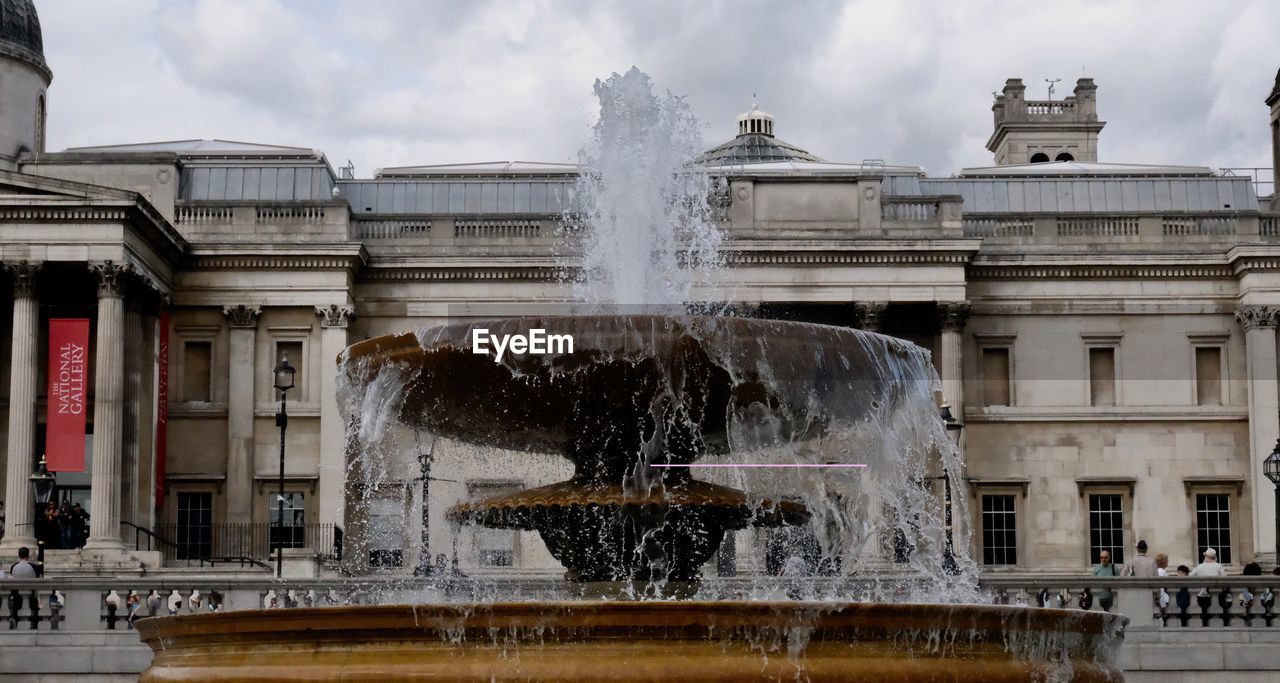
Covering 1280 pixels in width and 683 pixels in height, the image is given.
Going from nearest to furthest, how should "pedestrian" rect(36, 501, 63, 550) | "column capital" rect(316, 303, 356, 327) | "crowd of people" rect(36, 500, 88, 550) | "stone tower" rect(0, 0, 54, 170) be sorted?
"pedestrian" rect(36, 501, 63, 550)
"crowd of people" rect(36, 500, 88, 550)
"column capital" rect(316, 303, 356, 327)
"stone tower" rect(0, 0, 54, 170)

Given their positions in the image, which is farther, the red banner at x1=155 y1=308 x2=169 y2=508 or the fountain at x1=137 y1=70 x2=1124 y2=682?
the red banner at x1=155 y1=308 x2=169 y2=508

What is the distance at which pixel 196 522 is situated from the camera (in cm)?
4772

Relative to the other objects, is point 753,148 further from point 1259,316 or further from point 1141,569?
point 1141,569

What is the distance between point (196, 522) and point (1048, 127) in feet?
110

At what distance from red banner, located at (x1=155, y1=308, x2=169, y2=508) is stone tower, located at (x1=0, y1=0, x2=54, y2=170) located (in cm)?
531

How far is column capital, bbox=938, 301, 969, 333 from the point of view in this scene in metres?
48.0

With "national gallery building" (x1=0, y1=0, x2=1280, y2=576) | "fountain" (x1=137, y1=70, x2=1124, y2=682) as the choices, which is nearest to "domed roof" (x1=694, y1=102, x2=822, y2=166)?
"national gallery building" (x1=0, y1=0, x2=1280, y2=576)

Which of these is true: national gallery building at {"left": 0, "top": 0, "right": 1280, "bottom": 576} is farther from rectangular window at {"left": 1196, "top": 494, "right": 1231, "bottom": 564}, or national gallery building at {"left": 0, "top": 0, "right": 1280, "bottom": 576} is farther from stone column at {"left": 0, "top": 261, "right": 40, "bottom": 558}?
stone column at {"left": 0, "top": 261, "right": 40, "bottom": 558}

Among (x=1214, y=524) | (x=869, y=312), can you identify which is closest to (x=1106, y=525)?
(x=1214, y=524)

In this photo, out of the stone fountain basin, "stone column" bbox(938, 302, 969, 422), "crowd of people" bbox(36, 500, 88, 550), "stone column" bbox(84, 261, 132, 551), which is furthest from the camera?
"stone column" bbox(938, 302, 969, 422)

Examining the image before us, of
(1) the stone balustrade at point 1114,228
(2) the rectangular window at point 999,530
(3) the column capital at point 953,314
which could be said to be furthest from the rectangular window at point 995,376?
(1) the stone balustrade at point 1114,228

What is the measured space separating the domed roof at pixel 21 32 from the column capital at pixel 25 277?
681 cm

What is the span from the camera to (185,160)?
5216 centimetres

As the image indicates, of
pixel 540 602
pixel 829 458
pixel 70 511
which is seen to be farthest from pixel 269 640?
pixel 70 511
